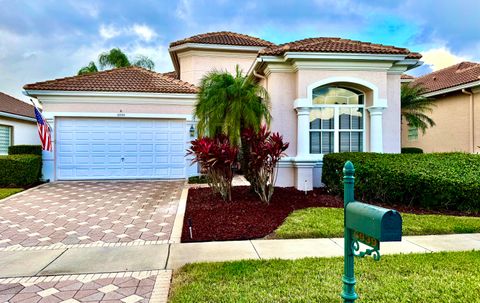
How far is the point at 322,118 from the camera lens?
38.9 ft

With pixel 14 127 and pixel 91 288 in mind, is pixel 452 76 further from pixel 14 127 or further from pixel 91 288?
pixel 14 127

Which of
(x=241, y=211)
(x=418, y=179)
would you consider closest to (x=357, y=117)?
(x=418, y=179)

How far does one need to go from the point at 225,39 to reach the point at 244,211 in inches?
550

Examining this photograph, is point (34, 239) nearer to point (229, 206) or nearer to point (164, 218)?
point (164, 218)

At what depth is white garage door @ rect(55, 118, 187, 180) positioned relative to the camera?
14566 millimetres

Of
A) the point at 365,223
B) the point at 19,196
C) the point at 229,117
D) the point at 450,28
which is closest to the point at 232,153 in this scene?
the point at 229,117

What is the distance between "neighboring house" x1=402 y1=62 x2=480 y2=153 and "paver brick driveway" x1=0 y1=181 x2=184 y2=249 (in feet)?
50.1

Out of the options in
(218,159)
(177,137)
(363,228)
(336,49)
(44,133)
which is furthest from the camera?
(177,137)

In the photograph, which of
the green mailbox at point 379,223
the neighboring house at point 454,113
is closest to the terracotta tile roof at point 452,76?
the neighboring house at point 454,113

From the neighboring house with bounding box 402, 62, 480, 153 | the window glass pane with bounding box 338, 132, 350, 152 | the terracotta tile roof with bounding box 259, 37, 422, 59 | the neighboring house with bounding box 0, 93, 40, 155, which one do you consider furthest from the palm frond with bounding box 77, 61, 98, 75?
the neighboring house with bounding box 402, 62, 480, 153

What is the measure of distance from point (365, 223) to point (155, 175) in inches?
542

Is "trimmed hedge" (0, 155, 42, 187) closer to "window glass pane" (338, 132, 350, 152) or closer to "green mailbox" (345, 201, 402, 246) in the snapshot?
"window glass pane" (338, 132, 350, 152)

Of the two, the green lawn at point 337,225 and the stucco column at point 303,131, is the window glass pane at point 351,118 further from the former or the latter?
A: the green lawn at point 337,225

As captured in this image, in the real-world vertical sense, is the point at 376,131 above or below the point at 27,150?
above
